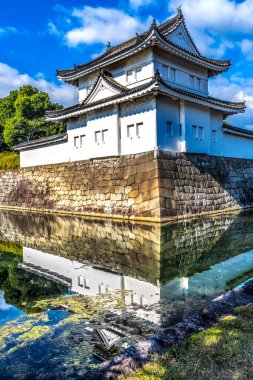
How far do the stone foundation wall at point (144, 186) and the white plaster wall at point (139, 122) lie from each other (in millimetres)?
432

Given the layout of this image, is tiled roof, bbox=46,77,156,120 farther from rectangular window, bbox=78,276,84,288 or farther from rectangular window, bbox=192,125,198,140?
rectangular window, bbox=78,276,84,288

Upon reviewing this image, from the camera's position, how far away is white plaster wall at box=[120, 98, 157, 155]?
12984 millimetres

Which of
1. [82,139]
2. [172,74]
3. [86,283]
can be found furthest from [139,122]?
[86,283]

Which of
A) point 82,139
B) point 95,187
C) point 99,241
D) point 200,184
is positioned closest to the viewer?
point 99,241

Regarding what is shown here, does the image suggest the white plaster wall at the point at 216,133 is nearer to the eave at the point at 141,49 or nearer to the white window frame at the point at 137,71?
the eave at the point at 141,49

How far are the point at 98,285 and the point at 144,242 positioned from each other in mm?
3063

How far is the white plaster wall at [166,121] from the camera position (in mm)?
13093

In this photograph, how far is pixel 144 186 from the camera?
492 inches

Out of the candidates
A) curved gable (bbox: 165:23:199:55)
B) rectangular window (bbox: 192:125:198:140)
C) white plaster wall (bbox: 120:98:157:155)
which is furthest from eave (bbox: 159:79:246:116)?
curved gable (bbox: 165:23:199:55)

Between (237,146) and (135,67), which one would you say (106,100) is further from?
(237,146)

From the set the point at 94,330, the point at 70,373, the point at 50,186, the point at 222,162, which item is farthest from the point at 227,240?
the point at 50,186

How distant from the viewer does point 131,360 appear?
2.30 metres

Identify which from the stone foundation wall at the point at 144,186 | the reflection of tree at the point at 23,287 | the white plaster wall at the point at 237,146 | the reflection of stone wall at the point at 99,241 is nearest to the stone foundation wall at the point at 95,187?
the stone foundation wall at the point at 144,186

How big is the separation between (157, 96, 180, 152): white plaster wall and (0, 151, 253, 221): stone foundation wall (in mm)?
486
